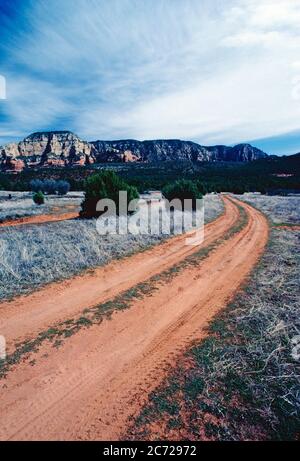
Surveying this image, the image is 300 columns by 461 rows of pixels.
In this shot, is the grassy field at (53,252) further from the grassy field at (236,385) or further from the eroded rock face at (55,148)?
the eroded rock face at (55,148)

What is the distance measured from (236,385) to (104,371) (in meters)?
1.95

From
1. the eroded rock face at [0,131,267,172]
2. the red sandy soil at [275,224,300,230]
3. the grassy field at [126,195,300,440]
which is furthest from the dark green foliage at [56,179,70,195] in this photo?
the eroded rock face at [0,131,267,172]

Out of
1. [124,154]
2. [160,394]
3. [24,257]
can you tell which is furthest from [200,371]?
[124,154]

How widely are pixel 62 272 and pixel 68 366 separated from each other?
457 centimetres

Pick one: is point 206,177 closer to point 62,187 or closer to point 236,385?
point 62,187

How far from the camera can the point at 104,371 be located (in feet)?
15.0

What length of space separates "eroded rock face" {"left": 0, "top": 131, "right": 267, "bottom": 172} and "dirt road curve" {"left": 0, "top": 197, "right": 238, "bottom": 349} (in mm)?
163444

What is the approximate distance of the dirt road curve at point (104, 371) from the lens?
360cm

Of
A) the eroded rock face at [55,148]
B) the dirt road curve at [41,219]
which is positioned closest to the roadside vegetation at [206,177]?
the dirt road curve at [41,219]

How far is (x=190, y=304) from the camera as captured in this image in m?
6.98

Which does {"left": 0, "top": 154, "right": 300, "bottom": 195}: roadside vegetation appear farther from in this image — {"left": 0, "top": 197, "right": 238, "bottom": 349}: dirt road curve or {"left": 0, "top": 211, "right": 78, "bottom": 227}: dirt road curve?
{"left": 0, "top": 197, "right": 238, "bottom": 349}: dirt road curve

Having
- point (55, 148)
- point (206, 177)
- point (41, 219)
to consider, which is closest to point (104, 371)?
point (41, 219)

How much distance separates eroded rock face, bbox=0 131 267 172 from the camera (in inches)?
6875

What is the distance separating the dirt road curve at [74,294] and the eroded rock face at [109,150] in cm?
16344
